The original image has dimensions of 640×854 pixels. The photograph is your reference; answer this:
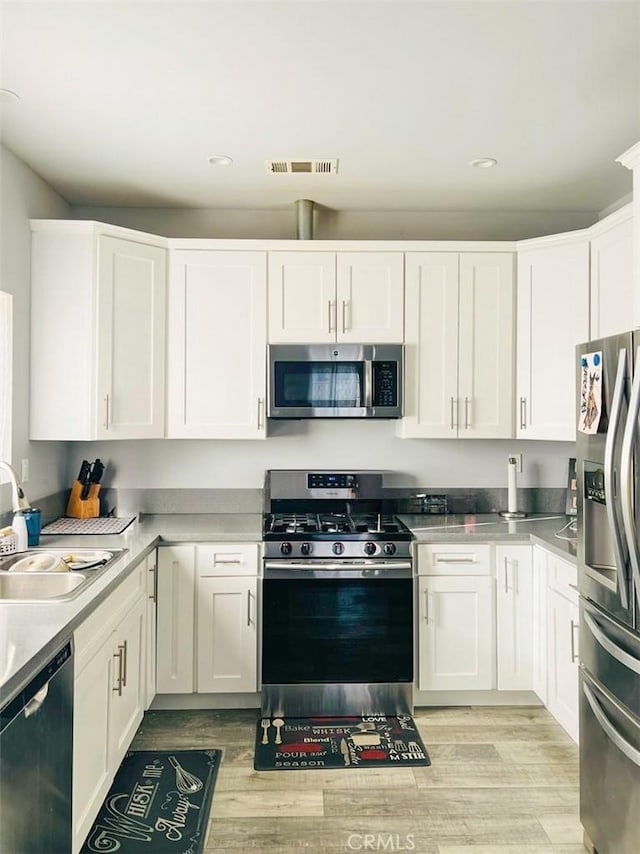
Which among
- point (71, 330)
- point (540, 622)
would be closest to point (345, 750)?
point (540, 622)

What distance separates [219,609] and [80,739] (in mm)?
1143

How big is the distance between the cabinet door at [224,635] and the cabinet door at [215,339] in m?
0.84

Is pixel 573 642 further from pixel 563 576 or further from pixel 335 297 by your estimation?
pixel 335 297

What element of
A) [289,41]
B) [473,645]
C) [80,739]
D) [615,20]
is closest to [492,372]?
[473,645]

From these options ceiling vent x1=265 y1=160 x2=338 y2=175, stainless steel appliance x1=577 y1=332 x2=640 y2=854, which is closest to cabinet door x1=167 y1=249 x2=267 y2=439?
ceiling vent x1=265 y1=160 x2=338 y2=175

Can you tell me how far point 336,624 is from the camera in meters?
2.89

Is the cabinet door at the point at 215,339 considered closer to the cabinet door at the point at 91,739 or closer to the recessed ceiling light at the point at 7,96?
the recessed ceiling light at the point at 7,96

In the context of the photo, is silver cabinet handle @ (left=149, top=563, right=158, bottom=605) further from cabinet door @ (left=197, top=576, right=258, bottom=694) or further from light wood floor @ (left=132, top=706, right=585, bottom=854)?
light wood floor @ (left=132, top=706, right=585, bottom=854)

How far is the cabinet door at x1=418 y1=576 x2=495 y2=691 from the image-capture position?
117 inches

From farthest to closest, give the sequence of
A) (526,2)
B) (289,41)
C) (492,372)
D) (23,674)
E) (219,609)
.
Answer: (492,372)
(219,609)
(289,41)
(526,2)
(23,674)

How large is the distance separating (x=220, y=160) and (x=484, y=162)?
122 centimetres

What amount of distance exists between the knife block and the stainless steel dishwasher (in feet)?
5.38

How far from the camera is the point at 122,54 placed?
193cm

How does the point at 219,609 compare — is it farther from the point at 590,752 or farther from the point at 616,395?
the point at 616,395
